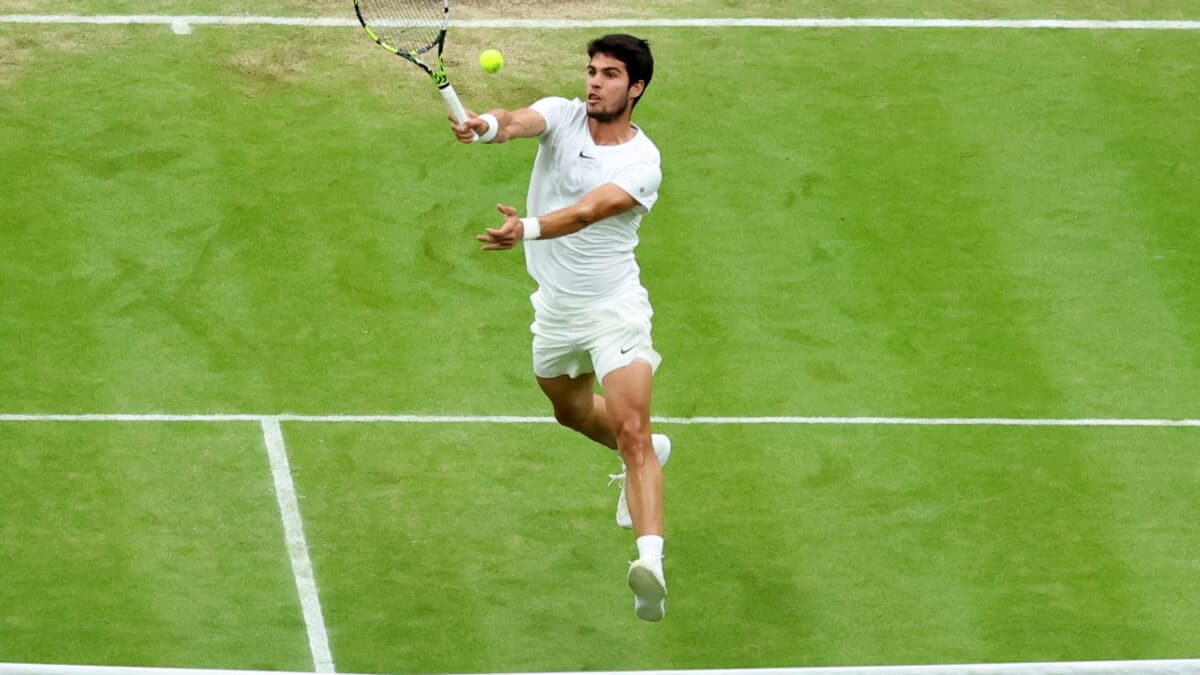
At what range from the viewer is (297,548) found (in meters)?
11.3

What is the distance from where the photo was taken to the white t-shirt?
34.0 feet

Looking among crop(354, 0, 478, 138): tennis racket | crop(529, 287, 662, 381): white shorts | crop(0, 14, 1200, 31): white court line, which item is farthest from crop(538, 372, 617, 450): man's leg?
crop(0, 14, 1200, 31): white court line

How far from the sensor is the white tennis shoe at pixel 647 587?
381 inches

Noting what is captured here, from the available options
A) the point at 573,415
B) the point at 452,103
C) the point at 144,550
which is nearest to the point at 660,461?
the point at 573,415

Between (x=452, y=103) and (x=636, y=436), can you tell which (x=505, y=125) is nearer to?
(x=452, y=103)

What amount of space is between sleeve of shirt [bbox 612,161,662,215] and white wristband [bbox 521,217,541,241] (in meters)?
0.60

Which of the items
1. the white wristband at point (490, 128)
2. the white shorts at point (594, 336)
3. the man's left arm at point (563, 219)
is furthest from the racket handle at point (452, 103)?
the white shorts at point (594, 336)

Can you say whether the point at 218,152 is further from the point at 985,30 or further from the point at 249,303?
the point at 985,30

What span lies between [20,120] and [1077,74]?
26.6ft

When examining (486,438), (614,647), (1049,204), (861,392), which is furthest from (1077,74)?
(614,647)

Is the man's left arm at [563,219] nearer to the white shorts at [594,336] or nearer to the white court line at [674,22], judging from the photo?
the white shorts at [594,336]

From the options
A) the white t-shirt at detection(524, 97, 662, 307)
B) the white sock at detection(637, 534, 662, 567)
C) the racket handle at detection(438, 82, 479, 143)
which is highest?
the racket handle at detection(438, 82, 479, 143)

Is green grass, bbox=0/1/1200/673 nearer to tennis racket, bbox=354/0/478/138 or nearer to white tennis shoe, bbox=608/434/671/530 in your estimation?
white tennis shoe, bbox=608/434/671/530

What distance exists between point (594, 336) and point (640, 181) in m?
0.81
